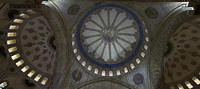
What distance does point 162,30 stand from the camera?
11.9 metres

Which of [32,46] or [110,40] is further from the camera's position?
[110,40]

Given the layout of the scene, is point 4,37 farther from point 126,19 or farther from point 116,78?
point 126,19

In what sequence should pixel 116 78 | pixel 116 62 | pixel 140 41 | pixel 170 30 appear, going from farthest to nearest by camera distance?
pixel 116 62 < pixel 140 41 < pixel 116 78 < pixel 170 30

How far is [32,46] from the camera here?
16.5 metres

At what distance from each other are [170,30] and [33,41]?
48.2 feet

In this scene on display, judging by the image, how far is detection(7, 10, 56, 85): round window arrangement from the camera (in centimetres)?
1456

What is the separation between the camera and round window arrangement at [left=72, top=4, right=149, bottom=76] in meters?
14.6

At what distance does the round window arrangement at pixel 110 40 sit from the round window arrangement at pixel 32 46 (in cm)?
456

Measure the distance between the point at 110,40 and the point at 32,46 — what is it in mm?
9594

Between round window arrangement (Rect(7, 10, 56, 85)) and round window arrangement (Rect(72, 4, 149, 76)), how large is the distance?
15.0 ft

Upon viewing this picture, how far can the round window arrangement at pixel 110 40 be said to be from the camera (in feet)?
47.9

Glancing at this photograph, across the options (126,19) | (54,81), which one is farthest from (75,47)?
(126,19)

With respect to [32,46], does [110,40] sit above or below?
above

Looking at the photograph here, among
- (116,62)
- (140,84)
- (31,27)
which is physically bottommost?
(140,84)
